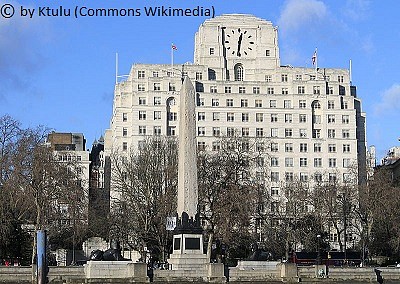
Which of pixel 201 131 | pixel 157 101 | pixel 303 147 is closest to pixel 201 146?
pixel 201 131

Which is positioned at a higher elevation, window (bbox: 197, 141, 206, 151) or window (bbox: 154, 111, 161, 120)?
window (bbox: 154, 111, 161, 120)

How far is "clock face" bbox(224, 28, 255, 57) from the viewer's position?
119 metres

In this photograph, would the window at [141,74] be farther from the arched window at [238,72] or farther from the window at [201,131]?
the arched window at [238,72]

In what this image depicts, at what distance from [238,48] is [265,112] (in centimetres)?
1280

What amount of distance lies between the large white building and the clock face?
14.2 ft

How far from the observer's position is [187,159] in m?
51.4

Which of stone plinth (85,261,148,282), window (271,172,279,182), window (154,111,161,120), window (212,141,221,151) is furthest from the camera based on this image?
window (271,172,279,182)

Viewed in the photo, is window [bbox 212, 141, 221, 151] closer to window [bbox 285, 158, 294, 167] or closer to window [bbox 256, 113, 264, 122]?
window [bbox 256, 113, 264, 122]

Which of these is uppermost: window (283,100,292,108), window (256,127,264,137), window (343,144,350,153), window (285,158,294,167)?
window (283,100,292,108)

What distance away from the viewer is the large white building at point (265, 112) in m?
110

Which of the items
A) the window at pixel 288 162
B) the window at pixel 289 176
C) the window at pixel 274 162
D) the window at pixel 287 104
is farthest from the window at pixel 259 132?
the window at pixel 289 176

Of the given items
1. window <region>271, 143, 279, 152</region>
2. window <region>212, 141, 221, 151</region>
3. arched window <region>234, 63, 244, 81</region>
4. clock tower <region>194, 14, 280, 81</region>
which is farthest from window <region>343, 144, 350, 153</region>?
→ window <region>212, 141, 221, 151</region>

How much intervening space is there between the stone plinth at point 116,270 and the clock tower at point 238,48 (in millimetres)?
69045

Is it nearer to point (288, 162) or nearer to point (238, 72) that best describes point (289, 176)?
point (288, 162)
